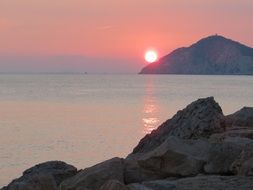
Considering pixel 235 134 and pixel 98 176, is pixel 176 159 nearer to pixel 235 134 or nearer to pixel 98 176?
pixel 98 176

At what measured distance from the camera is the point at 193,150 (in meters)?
9.91

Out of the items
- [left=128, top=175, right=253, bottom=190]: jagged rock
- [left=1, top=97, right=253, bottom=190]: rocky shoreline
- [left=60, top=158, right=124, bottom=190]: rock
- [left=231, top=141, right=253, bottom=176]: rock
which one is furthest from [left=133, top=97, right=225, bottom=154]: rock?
[left=128, top=175, right=253, bottom=190]: jagged rock

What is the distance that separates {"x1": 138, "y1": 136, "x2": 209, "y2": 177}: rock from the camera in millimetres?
9547

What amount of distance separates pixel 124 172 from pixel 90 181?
0.68 meters

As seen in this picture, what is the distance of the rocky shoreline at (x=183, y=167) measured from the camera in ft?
28.0

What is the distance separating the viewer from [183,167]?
956 centimetres

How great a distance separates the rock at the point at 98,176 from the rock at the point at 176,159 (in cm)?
41

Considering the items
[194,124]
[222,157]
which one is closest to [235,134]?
[194,124]

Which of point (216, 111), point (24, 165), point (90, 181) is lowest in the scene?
point (24, 165)

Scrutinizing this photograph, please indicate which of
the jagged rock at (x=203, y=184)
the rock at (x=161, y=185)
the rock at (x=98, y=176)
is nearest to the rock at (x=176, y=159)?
the rock at (x=98, y=176)

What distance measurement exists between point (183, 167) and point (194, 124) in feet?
6.95

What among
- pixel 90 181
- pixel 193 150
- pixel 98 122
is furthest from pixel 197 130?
pixel 98 122

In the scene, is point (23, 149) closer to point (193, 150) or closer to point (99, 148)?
point (99, 148)

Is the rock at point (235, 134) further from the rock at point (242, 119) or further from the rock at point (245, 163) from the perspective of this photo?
the rock at point (245, 163)
